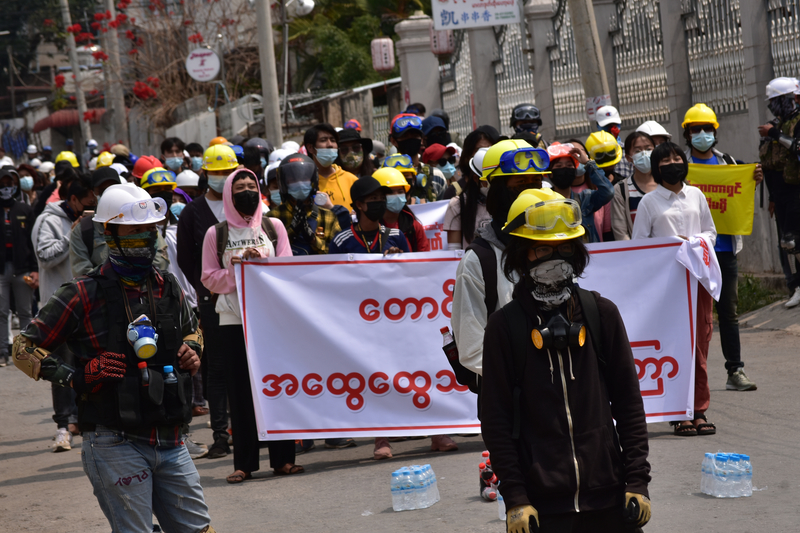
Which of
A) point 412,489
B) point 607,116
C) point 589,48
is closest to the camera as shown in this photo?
point 412,489

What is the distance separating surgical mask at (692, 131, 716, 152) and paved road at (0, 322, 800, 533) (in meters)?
1.96

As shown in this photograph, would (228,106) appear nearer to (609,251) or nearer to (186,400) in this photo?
(609,251)

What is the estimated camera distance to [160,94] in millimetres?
32125

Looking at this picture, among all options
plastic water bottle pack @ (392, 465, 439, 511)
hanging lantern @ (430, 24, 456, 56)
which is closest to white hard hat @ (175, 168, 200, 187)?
plastic water bottle pack @ (392, 465, 439, 511)

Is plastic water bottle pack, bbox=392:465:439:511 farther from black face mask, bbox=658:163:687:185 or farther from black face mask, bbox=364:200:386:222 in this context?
black face mask, bbox=658:163:687:185

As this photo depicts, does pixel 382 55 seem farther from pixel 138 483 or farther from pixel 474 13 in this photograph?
pixel 138 483

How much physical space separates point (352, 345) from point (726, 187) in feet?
11.2

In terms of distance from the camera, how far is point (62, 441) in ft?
28.1

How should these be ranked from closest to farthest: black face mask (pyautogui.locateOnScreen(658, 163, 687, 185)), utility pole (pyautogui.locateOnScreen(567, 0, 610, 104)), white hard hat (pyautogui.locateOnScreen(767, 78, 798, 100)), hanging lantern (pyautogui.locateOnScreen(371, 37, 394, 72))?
black face mask (pyautogui.locateOnScreen(658, 163, 687, 185)) < white hard hat (pyautogui.locateOnScreen(767, 78, 798, 100)) < utility pole (pyautogui.locateOnScreen(567, 0, 610, 104)) < hanging lantern (pyautogui.locateOnScreen(371, 37, 394, 72))

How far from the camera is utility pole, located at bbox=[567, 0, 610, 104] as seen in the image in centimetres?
1164

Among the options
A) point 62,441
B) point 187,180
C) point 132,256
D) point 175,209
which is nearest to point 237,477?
point 62,441

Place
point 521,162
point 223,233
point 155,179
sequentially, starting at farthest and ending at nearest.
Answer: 1. point 155,179
2. point 223,233
3. point 521,162

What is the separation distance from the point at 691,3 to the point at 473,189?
809cm

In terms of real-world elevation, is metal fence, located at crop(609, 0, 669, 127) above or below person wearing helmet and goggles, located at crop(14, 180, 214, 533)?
above
